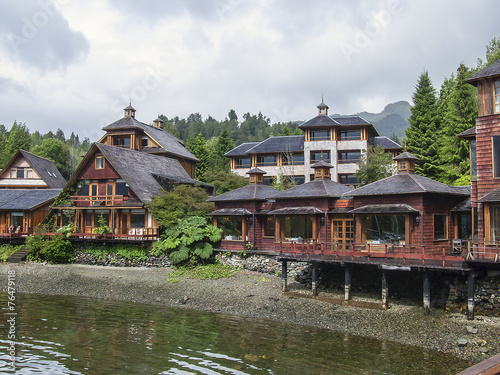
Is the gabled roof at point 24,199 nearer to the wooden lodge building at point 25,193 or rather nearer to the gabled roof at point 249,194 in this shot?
the wooden lodge building at point 25,193

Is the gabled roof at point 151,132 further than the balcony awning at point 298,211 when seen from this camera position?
Yes

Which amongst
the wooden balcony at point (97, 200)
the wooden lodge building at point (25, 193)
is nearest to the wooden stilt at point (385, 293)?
the wooden balcony at point (97, 200)

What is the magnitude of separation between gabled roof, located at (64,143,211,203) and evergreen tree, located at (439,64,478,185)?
78.8ft

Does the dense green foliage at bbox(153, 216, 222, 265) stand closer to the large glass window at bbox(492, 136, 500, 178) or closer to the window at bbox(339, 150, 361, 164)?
the large glass window at bbox(492, 136, 500, 178)

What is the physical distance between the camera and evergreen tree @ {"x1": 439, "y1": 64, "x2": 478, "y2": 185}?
36.8m

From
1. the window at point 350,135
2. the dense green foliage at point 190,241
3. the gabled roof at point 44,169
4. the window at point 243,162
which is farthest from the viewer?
the window at point 243,162

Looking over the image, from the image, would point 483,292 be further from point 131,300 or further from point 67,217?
point 67,217

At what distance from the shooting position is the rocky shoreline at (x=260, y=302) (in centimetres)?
1750

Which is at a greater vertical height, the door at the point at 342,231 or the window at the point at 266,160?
the window at the point at 266,160

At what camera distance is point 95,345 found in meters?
17.5

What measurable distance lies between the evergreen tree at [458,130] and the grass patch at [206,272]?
20143 mm

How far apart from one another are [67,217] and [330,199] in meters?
23.9

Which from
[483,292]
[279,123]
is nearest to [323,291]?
[483,292]

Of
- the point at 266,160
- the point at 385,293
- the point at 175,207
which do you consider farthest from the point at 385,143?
the point at 385,293
